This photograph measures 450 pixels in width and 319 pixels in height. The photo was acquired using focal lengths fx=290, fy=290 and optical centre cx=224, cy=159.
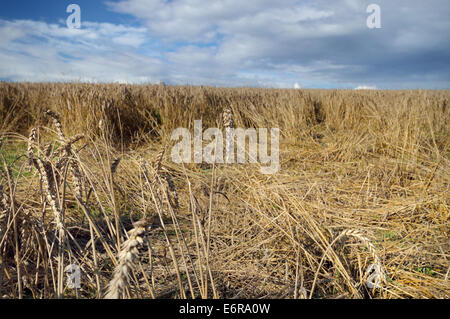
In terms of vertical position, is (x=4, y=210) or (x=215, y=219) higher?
(x=4, y=210)

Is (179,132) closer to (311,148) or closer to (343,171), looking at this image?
(311,148)

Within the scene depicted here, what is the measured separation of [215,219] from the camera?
1.78 m

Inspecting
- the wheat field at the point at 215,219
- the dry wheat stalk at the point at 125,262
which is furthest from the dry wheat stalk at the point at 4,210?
the dry wheat stalk at the point at 125,262

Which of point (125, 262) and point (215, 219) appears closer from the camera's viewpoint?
point (125, 262)

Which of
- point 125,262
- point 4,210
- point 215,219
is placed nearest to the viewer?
point 125,262

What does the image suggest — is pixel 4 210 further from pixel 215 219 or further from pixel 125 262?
pixel 215 219

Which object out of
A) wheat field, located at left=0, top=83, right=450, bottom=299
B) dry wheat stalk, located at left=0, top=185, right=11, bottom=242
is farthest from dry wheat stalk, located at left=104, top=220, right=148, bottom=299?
dry wheat stalk, located at left=0, top=185, right=11, bottom=242

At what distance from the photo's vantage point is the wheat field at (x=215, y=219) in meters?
0.89

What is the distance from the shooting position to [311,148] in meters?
3.33

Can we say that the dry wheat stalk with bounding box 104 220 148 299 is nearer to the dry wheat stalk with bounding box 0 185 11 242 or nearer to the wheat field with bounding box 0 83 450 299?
the wheat field with bounding box 0 83 450 299

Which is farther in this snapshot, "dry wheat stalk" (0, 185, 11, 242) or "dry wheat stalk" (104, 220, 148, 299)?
"dry wheat stalk" (0, 185, 11, 242)

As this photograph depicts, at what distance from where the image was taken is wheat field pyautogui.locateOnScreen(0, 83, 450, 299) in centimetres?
89

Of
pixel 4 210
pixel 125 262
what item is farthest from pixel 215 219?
Result: pixel 125 262

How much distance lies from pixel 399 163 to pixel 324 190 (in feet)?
2.48
